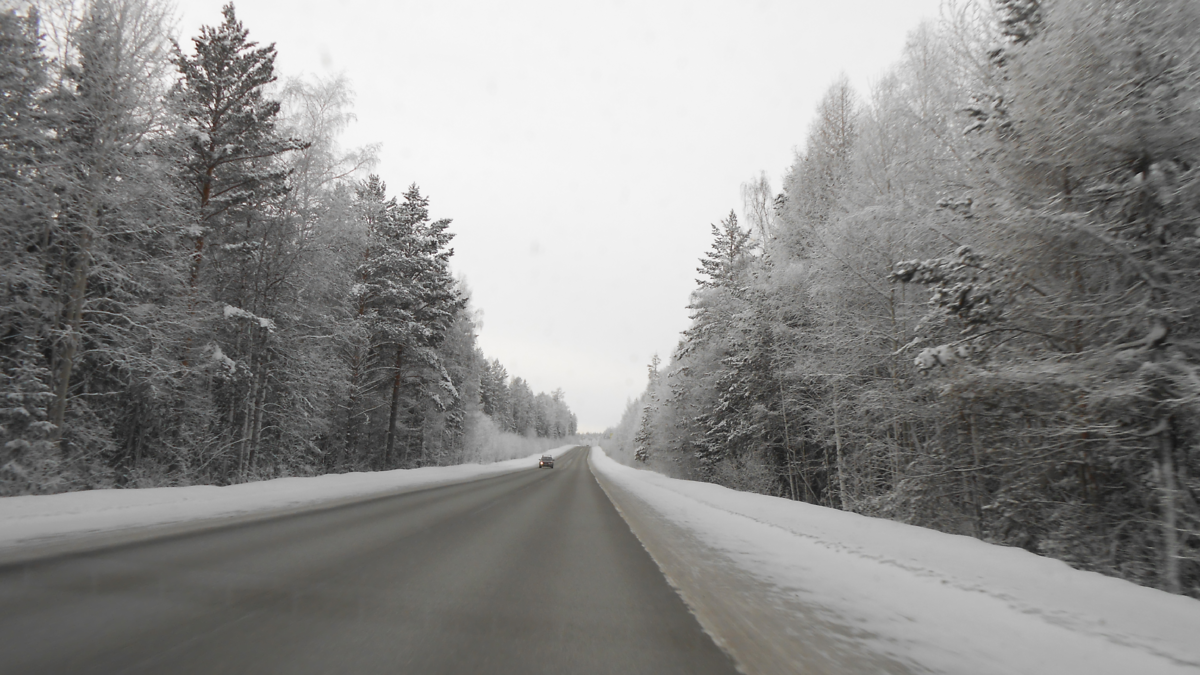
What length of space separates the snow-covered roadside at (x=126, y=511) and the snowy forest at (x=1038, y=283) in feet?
35.4

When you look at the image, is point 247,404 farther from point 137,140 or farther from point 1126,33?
point 1126,33

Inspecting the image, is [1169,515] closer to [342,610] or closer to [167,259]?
[342,610]

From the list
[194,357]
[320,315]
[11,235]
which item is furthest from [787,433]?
[11,235]

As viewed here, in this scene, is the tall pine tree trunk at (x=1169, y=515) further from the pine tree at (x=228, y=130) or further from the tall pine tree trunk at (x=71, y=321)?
the pine tree at (x=228, y=130)

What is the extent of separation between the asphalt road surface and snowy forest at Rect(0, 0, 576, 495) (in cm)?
799

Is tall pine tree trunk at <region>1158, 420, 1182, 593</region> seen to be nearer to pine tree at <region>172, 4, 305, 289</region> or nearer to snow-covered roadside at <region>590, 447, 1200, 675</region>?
snow-covered roadside at <region>590, 447, 1200, 675</region>

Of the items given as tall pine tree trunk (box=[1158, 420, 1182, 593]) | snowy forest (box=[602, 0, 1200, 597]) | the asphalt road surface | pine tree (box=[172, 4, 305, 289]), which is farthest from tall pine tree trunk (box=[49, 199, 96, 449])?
tall pine tree trunk (box=[1158, 420, 1182, 593])

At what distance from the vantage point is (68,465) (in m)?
11.1

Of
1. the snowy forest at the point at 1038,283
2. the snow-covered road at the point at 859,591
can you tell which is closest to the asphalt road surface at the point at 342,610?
the snow-covered road at the point at 859,591

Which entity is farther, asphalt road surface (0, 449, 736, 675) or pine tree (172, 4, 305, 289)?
pine tree (172, 4, 305, 289)

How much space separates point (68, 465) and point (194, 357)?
139 inches

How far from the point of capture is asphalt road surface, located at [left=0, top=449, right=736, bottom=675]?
2789 mm

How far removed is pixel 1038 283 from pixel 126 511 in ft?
43.5

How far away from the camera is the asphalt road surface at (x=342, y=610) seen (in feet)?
9.15
